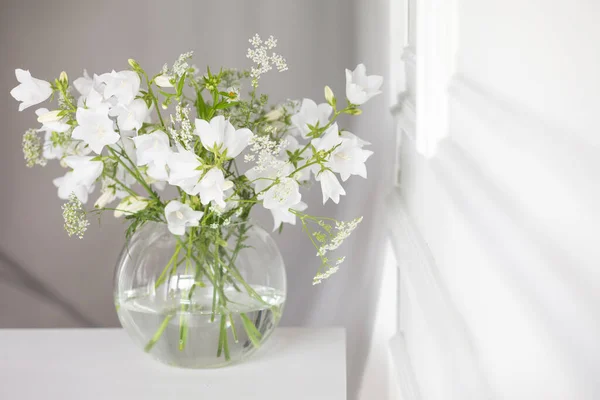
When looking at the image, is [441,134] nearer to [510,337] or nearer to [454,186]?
[454,186]

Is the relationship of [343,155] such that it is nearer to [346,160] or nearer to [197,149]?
[346,160]

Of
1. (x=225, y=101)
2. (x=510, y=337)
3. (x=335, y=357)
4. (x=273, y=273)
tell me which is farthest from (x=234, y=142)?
(x=510, y=337)

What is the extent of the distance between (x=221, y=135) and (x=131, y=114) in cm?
14

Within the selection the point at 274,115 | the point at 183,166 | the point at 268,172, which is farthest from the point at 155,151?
the point at 274,115

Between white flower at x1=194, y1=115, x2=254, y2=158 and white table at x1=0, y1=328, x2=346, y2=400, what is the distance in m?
0.33

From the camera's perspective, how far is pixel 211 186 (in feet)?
2.78

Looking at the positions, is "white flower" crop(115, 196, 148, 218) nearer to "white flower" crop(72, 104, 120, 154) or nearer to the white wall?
"white flower" crop(72, 104, 120, 154)

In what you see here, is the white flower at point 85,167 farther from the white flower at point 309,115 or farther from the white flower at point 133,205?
the white flower at point 309,115

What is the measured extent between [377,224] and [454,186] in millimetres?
789

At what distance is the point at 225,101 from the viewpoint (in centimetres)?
90

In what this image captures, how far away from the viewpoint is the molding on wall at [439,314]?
1.78ft

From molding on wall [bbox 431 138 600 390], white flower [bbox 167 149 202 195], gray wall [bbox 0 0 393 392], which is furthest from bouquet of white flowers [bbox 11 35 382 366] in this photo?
gray wall [bbox 0 0 393 392]

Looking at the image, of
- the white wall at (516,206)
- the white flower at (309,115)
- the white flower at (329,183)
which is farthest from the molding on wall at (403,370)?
the white flower at (309,115)

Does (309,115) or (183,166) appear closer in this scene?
(183,166)
